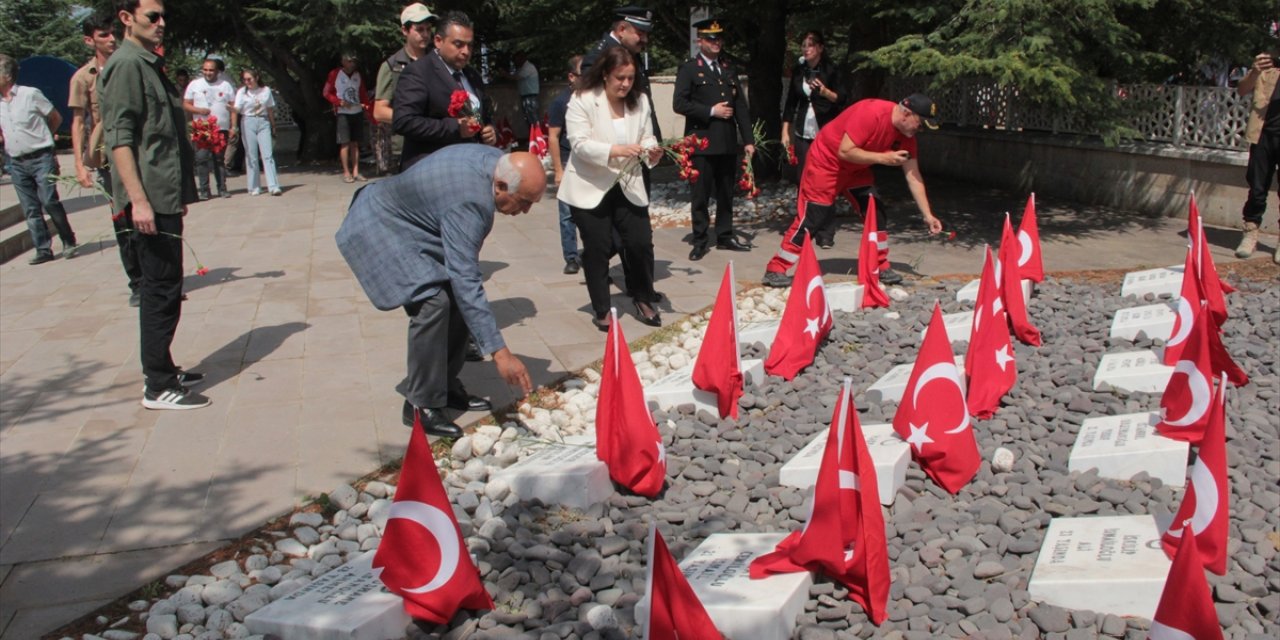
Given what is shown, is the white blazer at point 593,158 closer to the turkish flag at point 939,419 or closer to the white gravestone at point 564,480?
the white gravestone at point 564,480

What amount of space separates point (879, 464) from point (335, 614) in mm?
2086

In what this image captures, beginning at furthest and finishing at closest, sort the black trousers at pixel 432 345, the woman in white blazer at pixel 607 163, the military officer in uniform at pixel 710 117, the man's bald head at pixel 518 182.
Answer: the military officer in uniform at pixel 710 117
the woman in white blazer at pixel 607 163
the black trousers at pixel 432 345
the man's bald head at pixel 518 182

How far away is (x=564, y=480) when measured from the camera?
4039 mm

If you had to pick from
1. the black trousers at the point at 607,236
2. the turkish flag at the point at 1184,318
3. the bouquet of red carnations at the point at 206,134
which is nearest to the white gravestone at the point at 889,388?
the turkish flag at the point at 1184,318

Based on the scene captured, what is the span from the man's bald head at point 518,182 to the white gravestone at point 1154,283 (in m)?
4.92

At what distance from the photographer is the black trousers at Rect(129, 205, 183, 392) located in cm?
505

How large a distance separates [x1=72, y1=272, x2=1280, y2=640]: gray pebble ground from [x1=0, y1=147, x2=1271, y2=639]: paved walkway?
1.10 ft

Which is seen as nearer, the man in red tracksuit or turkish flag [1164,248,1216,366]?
turkish flag [1164,248,1216,366]

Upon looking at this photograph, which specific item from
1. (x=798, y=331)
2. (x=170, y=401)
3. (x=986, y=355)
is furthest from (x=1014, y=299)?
(x=170, y=401)

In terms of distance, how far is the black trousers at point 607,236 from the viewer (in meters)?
6.23

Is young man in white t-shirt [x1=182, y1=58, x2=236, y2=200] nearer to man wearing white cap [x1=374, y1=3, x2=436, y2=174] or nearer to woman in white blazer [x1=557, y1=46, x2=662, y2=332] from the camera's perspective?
man wearing white cap [x1=374, y1=3, x2=436, y2=174]

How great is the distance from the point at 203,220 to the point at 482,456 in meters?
8.68

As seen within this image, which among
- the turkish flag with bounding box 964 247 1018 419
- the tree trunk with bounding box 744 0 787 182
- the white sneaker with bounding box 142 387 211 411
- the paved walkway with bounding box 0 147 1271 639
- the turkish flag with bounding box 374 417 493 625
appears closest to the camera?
the turkish flag with bounding box 374 417 493 625

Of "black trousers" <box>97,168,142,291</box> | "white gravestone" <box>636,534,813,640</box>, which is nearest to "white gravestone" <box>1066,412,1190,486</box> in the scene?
"white gravestone" <box>636,534,813,640</box>
